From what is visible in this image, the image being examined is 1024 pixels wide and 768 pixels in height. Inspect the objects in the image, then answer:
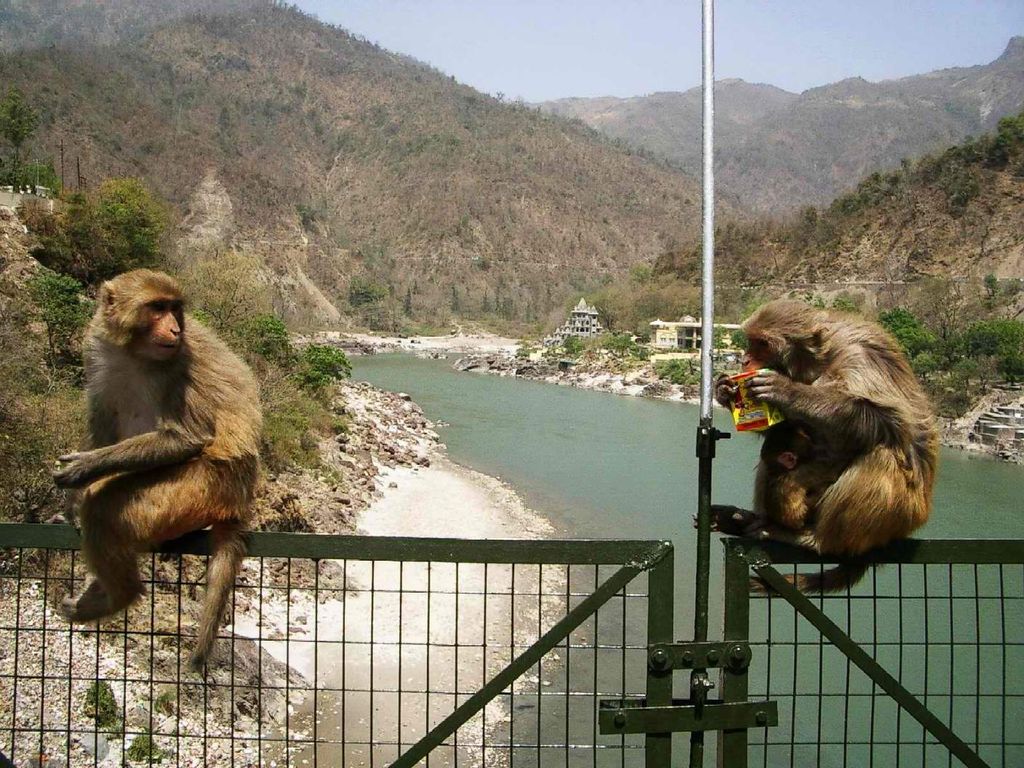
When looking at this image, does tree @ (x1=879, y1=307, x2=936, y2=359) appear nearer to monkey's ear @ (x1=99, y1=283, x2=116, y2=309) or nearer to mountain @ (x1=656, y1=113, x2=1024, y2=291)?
mountain @ (x1=656, y1=113, x2=1024, y2=291)

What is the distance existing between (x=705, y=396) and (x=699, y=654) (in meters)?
0.75

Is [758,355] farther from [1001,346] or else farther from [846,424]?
[1001,346]

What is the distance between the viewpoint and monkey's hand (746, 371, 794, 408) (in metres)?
3.22

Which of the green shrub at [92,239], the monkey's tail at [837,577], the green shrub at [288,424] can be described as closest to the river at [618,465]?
the green shrub at [288,424]

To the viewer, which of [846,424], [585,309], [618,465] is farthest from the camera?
[585,309]

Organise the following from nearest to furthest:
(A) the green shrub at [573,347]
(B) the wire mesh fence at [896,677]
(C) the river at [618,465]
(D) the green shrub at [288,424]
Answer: (B) the wire mesh fence at [896,677] → (D) the green shrub at [288,424] → (C) the river at [618,465] → (A) the green shrub at [573,347]

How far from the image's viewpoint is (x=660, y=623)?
2.79 meters

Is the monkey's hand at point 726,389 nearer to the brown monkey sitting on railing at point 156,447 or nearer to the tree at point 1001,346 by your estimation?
the brown monkey sitting on railing at point 156,447

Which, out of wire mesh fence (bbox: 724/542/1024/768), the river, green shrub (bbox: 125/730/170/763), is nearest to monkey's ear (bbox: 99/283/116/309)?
green shrub (bbox: 125/730/170/763)

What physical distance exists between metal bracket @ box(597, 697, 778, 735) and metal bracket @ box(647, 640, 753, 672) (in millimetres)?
112

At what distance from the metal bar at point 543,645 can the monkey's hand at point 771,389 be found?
2.32 ft

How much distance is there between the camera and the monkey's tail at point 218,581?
10.4 feet

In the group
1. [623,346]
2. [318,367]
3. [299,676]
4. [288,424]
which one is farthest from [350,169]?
[299,676]

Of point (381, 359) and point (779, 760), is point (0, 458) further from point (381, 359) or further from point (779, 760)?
point (381, 359)
